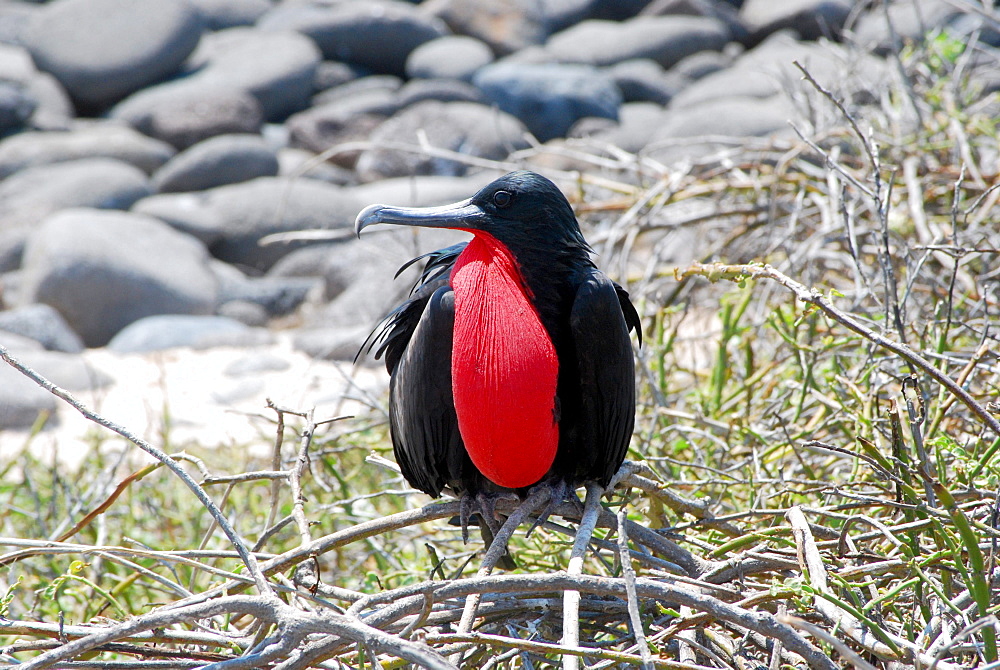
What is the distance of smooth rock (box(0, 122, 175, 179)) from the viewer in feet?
24.5

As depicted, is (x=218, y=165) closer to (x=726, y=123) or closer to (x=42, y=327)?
(x=42, y=327)

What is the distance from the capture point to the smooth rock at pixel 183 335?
5.19 m

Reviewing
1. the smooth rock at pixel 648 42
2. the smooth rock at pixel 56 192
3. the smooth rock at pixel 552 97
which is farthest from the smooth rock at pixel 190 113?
the smooth rock at pixel 648 42

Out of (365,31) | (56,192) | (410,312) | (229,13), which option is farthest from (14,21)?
(410,312)

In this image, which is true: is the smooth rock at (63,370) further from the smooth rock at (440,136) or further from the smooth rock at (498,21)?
the smooth rock at (498,21)

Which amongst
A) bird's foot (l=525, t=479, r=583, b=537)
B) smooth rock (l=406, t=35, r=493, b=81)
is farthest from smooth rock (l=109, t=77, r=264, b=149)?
bird's foot (l=525, t=479, r=583, b=537)

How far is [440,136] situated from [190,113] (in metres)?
2.27

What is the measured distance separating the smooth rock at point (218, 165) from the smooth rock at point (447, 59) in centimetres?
238

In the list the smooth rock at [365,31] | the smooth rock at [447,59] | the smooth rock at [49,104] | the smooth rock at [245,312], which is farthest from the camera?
the smooth rock at [365,31]

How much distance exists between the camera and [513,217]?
1.19m

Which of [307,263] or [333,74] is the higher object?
[333,74]

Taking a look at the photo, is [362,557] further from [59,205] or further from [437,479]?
[59,205]

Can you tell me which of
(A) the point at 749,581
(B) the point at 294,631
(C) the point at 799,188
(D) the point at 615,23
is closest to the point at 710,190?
(C) the point at 799,188

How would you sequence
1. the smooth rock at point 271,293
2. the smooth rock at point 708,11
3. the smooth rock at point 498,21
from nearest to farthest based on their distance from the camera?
the smooth rock at point 271,293 → the smooth rock at point 498,21 → the smooth rock at point 708,11
